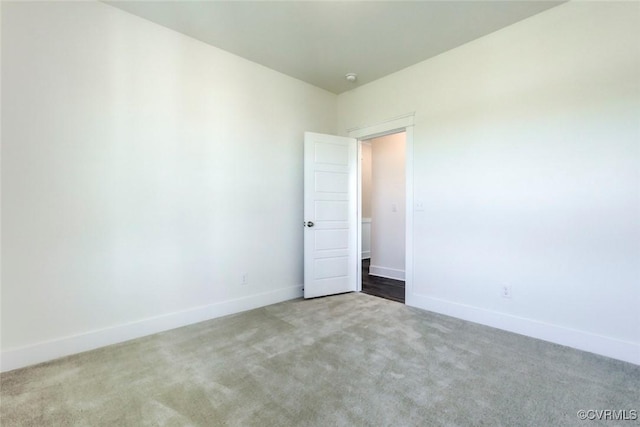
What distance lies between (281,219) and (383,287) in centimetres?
181

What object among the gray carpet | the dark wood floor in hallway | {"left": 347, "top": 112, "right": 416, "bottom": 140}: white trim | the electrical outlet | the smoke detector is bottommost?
the gray carpet

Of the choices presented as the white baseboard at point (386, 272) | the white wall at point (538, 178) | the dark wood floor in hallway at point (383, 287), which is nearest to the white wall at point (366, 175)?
the white baseboard at point (386, 272)

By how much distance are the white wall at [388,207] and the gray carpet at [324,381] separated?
2153 millimetres

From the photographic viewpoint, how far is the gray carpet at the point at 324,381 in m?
1.58

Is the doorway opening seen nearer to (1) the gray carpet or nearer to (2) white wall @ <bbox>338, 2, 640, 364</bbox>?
(2) white wall @ <bbox>338, 2, 640, 364</bbox>

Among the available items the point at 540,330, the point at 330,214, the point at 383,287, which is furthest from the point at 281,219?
the point at 540,330

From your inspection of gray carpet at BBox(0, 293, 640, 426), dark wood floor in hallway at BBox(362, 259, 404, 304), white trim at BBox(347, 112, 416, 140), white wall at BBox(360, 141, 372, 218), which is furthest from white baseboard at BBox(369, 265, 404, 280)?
white trim at BBox(347, 112, 416, 140)

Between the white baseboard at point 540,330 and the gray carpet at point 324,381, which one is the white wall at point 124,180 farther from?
the white baseboard at point 540,330

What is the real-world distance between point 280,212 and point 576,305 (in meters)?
2.94

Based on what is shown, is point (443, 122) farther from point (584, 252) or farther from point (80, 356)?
point (80, 356)

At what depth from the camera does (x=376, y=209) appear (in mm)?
5109

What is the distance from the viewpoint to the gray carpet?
158cm

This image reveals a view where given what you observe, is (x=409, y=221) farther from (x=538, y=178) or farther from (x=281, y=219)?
(x=281, y=219)

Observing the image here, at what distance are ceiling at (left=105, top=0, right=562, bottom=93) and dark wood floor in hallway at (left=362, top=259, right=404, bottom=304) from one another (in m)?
2.81
